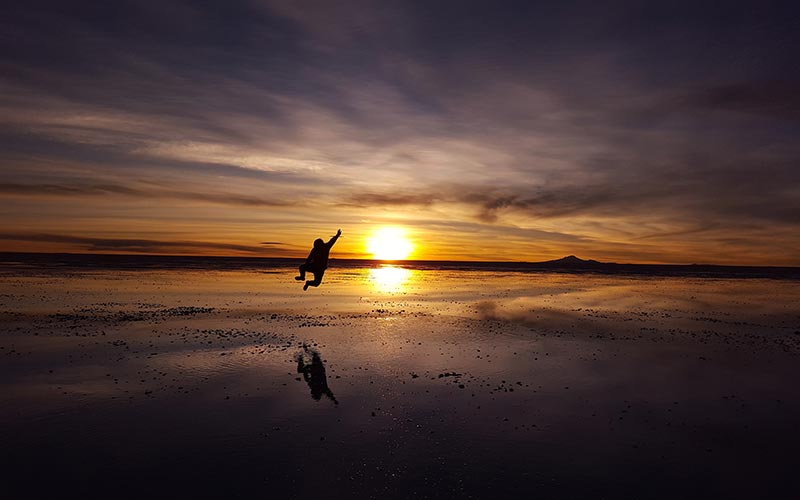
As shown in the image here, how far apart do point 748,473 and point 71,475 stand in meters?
16.1

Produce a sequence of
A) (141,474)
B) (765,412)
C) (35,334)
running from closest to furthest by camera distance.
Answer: (141,474), (765,412), (35,334)

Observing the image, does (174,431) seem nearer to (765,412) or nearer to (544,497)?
(544,497)

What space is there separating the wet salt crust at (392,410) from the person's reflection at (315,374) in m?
0.17

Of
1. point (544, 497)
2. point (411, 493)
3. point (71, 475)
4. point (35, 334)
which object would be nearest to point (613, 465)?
point (544, 497)

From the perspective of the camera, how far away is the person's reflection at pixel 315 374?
54.5 feet

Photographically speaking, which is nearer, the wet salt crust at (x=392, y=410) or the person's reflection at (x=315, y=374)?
the wet salt crust at (x=392, y=410)

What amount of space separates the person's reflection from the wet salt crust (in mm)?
165

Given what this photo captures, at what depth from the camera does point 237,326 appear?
29688mm

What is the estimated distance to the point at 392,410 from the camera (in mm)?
15031

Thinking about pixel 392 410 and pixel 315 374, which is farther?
pixel 315 374

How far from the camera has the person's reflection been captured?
16.6 metres

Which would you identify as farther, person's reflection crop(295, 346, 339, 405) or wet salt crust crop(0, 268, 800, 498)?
person's reflection crop(295, 346, 339, 405)

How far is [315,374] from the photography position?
19.0 meters

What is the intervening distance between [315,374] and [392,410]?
513cm
